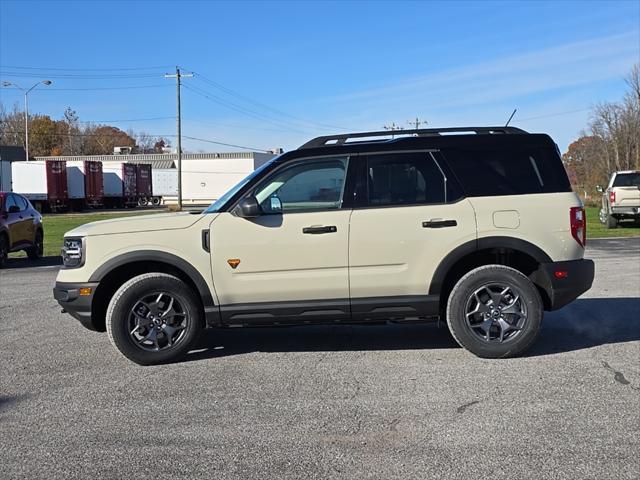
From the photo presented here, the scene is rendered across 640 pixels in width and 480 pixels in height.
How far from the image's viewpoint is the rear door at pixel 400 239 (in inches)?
221

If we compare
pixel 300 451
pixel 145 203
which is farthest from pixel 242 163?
pixel 300 451

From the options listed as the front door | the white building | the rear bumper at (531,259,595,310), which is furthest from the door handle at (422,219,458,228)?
the white building

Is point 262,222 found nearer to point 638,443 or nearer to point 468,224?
point 468,224

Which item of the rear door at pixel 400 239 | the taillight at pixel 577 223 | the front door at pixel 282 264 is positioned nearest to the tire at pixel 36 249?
Result: the front door at pixel 282 264

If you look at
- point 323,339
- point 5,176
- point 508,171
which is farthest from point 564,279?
point 5,176

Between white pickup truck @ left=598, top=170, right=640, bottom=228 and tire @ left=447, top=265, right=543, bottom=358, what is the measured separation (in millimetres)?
16574

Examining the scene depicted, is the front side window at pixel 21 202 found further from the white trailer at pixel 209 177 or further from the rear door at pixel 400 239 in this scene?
the white trailer at pixel 209 177

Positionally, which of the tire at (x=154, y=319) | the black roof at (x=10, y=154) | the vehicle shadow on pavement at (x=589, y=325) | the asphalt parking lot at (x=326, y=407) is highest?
the black roof at (x=10, y=154)

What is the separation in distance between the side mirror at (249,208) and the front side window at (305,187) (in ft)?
0.44

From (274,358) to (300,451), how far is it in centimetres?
211

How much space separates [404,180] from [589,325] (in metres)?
2.98

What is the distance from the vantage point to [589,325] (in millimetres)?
7023

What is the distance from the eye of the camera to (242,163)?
224ft

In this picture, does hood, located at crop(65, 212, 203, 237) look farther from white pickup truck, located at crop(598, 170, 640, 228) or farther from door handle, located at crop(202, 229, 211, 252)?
white pickup truck, located at crop(598, 170, 640, 228)
